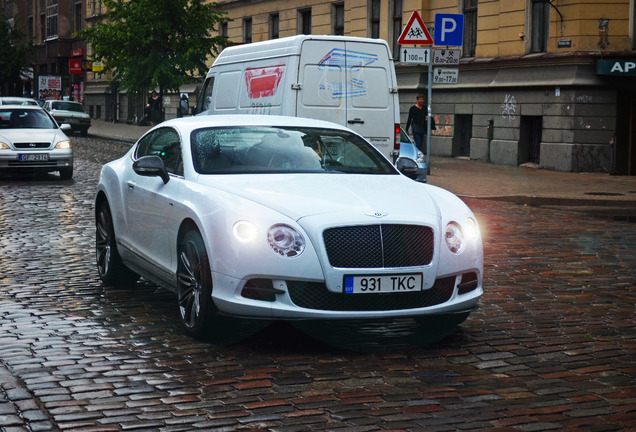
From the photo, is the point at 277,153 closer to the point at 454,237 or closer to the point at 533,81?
the point at 454,237

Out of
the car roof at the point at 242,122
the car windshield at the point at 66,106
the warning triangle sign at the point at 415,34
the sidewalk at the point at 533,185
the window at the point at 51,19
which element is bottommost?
the sidewalk at the point at 533,185

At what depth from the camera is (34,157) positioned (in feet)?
63.7

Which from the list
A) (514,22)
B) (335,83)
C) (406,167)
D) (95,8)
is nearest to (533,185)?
(335,83)

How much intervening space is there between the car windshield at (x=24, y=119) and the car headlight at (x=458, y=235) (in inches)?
602

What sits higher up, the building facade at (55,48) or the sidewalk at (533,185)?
the building facade at (55,48)

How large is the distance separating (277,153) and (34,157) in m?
13.1

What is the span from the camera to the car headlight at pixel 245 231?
6.14 meters

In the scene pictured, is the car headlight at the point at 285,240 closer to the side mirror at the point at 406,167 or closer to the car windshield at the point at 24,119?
the side mirror at the point at 406,167

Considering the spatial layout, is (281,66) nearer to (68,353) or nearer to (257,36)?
(68,353)

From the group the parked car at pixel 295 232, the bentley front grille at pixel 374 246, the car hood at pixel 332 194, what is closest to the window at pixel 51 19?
the parked car at pixel 295 232

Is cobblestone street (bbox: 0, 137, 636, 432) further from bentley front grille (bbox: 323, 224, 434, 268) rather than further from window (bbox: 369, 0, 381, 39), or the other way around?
window (bbox: 369, 0, 381, 39)

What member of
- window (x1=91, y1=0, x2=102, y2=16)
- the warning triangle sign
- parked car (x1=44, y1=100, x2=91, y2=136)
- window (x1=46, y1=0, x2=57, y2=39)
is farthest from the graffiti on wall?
window (x1=46, y1=0, x2=57, y2=39)

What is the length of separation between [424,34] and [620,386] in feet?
48.4

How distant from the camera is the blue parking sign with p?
1933cm
